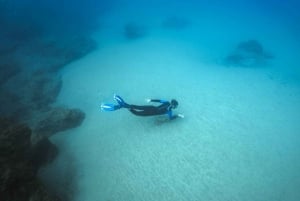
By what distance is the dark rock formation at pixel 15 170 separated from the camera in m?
5.82

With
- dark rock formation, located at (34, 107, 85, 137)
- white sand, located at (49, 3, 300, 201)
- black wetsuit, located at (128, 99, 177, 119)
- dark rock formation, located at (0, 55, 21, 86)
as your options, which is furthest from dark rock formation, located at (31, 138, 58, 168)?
dark rock formation, located at (0, 55, 21, 86)

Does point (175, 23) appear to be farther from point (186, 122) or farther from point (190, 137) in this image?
point (190, 137)

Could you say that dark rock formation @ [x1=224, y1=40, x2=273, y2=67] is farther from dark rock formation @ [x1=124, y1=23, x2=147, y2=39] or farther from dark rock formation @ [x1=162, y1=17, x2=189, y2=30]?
dark rock formation @ [x1=124, y1=23, x2=147, y2=39]

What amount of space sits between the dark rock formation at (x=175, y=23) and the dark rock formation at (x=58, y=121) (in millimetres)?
18880

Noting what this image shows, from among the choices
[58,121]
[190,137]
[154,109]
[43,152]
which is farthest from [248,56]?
[43,152]

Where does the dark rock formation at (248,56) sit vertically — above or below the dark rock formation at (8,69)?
above

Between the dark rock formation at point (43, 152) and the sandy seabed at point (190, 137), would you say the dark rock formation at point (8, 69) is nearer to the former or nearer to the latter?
the sandy seabed at point (190, 137)

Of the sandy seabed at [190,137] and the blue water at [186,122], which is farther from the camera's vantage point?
the blue water at [186,122]

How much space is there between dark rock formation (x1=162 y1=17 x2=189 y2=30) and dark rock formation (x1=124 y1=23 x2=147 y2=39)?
2902 mm

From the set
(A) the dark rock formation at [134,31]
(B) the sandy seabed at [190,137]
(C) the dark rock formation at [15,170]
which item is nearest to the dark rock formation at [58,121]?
(B) the sandy seabed at [190,137]

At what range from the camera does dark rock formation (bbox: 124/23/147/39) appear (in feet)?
79.5

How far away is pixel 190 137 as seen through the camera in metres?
9.54

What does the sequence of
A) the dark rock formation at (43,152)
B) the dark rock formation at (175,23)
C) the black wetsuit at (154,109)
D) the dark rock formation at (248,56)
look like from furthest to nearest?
1. the dark rock formation at (175,23)
2. the dark rock formation at (248,56)
3. the black wetsuit at (154,109)
4. the dark rock formation at (43,152)

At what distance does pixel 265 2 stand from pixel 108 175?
41738 mm
